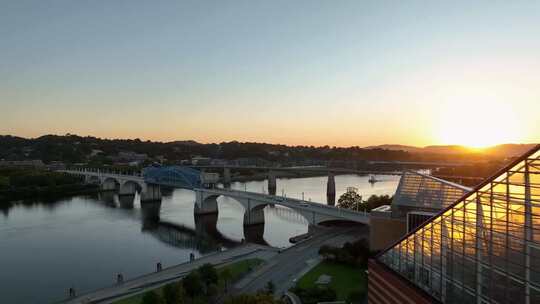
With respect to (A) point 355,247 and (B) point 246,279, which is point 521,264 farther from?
(A) point 355,247

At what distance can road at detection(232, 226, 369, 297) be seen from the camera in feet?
110

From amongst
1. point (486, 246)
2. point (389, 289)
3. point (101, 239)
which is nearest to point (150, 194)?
point (101, 239)

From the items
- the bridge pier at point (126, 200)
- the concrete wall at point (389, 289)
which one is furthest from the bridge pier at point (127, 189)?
the concrete wall at point (389, 289)

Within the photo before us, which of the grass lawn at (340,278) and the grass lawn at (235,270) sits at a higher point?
the grass lawn at (340,278)

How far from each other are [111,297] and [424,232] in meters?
24.3

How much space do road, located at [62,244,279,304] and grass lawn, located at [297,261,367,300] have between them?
25.0ft

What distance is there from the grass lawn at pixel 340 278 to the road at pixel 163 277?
761 centimetres

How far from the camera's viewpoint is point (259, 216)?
67.4m

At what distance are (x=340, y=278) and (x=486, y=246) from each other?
22.8 m

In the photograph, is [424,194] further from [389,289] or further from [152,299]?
[152,299]

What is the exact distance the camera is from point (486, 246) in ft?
43.0

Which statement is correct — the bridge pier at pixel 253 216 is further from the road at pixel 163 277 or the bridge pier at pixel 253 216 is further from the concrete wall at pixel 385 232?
the concrete wall at pixel 385 232

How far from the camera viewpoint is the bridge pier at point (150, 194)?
Result: 9710 cm

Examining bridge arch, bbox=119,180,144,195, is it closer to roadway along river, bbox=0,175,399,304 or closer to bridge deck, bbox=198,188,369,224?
roadway along river, bbox=0,175,399,304
